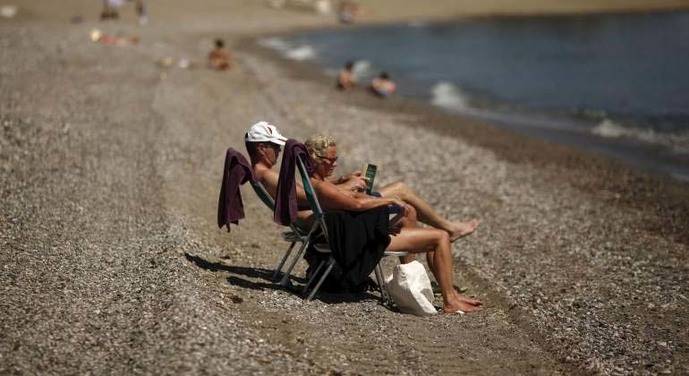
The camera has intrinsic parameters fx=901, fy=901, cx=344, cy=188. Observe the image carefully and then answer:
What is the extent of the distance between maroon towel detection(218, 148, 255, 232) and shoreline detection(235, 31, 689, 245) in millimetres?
5974

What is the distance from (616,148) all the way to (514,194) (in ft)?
19.2

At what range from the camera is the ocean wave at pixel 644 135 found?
712 inches

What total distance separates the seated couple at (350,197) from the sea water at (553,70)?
30.8ft

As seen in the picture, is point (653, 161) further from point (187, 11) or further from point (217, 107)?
point (187, 11)

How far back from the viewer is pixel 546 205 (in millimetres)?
12297

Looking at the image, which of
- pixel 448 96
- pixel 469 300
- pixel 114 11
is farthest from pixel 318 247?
pixel 114 11

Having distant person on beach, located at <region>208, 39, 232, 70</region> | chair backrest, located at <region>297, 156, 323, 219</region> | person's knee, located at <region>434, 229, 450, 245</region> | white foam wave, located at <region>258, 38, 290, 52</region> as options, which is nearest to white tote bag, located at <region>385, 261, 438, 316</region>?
person's knee, located at <region>434, 229, 450, 245</region>

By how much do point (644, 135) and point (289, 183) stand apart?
13851mm

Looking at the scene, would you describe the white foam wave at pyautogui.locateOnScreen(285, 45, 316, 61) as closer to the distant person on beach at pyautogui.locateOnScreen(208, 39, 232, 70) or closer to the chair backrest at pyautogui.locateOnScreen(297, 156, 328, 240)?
the distant person on beach at pyautogui.locateOnScreen(208, 39, 232, 70)

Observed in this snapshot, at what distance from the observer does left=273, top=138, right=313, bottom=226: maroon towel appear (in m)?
7.09

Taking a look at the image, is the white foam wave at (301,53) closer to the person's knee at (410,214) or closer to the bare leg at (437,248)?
the person's knee at (410,214)

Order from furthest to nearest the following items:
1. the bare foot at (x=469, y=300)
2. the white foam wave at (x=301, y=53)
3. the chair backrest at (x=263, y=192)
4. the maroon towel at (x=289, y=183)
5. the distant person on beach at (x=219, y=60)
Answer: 1. the white foam wave at (x=301, y=53)
2. the distant person on beach at (x=219, y=60)
3. the bare foot at (x=469, y=300)
4. the chair backrest at (x=263, y=192)
5. the maroon towel at (x=289, y=183)

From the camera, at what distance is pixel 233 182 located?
749 centimetres

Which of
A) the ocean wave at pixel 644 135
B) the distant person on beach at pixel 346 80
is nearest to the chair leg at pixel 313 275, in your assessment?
the ocean wave at pixel 644 135
